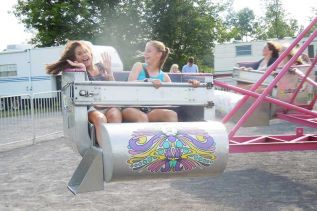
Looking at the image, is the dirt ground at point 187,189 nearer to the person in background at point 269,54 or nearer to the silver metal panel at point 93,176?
the silver metal panel at point 93,176

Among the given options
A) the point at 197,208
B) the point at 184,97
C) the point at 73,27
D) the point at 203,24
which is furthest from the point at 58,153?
the point at 203,24

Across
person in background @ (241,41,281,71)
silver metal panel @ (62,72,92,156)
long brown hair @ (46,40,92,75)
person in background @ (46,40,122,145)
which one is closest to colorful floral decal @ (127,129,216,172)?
person in background @ (46,40,122,145)

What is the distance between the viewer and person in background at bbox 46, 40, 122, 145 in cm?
333

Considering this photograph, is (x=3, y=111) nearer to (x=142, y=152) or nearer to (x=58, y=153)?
(x=58, y=153)

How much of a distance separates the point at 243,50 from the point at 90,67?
21.6 metres

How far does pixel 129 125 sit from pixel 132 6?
88.4 feet

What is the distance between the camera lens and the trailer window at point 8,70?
75.3 ft

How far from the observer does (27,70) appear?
2248 cm

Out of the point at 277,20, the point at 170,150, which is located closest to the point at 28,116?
the point at 170,150

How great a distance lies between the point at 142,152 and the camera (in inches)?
115

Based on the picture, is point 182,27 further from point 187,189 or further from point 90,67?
point 90,67

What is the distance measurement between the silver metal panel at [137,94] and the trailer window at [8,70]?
67.8ft

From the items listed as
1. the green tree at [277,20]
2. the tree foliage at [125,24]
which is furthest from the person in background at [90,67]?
the green tree at [277,20]

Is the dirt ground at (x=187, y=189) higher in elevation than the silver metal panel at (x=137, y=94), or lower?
lower
